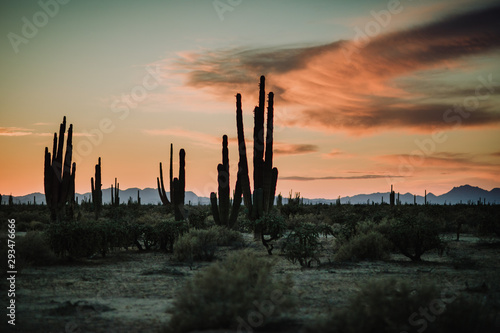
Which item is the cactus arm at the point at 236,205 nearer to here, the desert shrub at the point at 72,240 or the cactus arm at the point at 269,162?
the cactus arm at the point at 269,162

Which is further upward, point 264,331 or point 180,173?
point 180,173

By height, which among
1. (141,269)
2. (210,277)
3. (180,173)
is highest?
(180,173)

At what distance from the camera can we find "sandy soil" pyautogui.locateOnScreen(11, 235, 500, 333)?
31.7 feet

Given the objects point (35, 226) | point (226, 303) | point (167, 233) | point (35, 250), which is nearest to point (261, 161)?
point (167, 233)

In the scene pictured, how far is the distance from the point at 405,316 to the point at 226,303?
9.67 feet

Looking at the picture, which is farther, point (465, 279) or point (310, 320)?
point (465, 279)

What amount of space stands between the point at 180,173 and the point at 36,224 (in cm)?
1282

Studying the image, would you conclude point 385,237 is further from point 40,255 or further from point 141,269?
point 40,255

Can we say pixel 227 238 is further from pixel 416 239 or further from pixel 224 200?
pixel 416 239

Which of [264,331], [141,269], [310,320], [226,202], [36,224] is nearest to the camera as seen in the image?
[264,331]

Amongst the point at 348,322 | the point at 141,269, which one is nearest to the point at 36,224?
the point at 141,269

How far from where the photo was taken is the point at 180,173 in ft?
101

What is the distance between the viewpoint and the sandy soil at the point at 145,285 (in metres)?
9.66

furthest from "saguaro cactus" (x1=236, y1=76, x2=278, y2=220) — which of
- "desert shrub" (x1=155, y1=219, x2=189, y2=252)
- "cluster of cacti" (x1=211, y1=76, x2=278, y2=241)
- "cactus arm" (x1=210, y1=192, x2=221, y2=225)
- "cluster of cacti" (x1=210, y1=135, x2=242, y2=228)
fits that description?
"desert shrub" (x1=155, y1=219, x2=189, y2=252)
